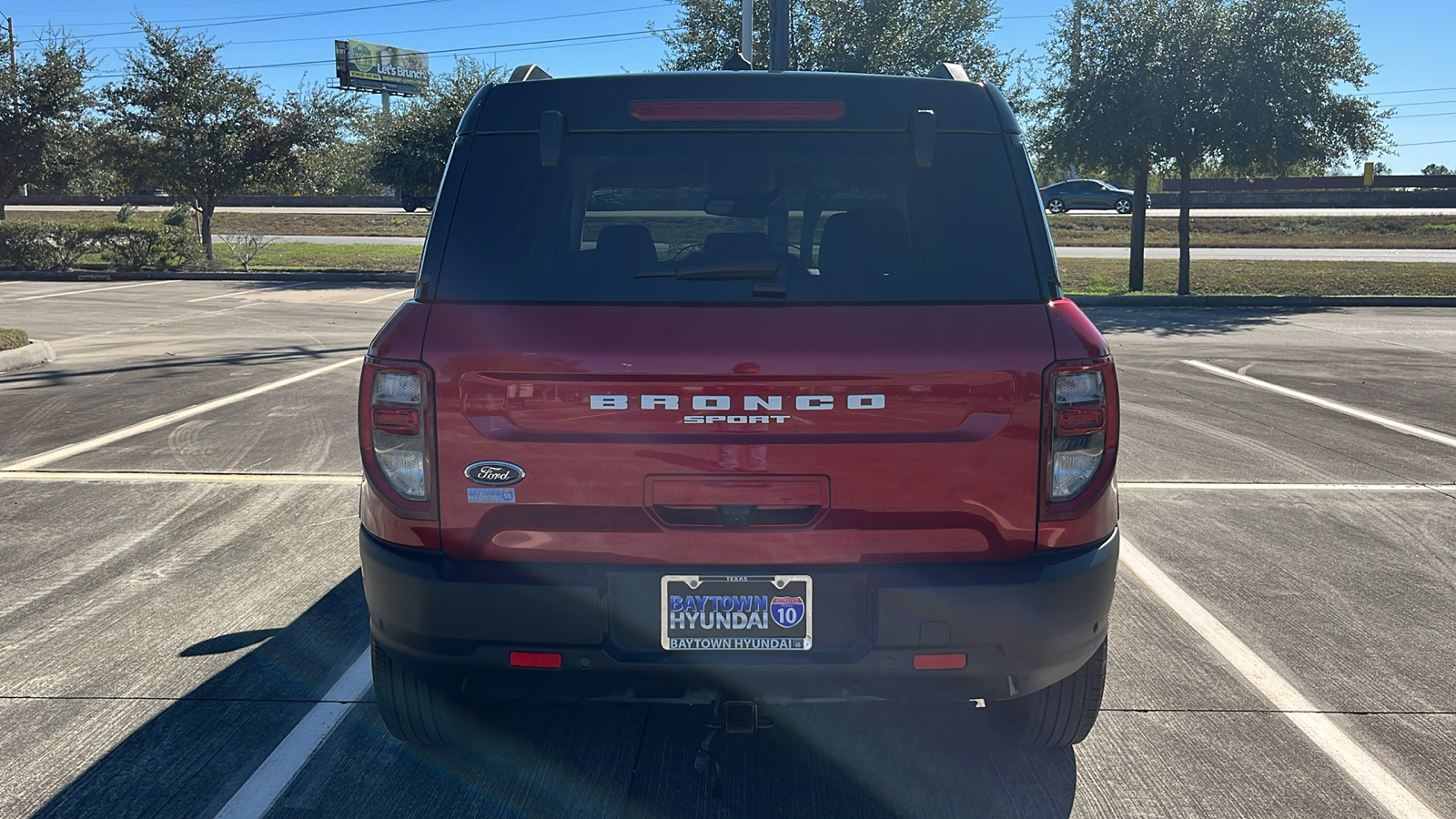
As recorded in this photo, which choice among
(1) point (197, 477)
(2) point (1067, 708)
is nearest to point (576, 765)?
(2) point (1067, 708)

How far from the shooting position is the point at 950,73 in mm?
3447

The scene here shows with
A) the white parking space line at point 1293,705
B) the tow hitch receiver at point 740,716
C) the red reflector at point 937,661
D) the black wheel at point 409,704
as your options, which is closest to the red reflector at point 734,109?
the red reflector at point 937,661

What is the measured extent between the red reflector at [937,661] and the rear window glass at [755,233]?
87 cm

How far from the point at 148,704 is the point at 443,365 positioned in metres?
1.99


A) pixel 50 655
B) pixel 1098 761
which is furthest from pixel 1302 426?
pixel 50 655

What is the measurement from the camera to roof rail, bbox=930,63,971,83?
3.28m

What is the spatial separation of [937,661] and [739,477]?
653mm

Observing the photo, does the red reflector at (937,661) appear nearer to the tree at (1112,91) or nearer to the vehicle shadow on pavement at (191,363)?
the vehicle shadow on pavement at (191,363)

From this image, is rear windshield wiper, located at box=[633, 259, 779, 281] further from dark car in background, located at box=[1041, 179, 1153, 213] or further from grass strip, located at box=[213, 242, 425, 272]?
dark car in background, located at box=[1041, 179, 1153, 213]

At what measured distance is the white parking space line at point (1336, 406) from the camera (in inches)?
336

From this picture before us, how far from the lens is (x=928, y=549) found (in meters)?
2.84

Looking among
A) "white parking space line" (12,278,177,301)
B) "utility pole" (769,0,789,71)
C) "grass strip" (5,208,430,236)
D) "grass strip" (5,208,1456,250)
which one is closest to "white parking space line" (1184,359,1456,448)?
"utility pole" (769,0,789,71)

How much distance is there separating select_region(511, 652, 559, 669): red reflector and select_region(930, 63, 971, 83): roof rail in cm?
188

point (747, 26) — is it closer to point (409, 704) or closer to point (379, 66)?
point (409, 704)
